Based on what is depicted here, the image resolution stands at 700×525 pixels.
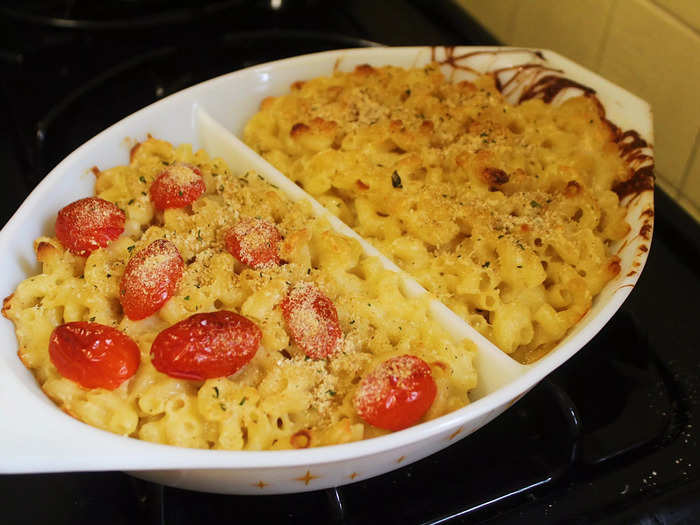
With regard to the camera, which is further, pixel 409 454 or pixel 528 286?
pixel 528 286

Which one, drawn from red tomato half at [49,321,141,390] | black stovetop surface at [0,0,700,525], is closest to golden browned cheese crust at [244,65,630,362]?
black stovetop surface at [0,0,700,525]

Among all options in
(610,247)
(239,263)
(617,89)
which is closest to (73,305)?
(239,263)

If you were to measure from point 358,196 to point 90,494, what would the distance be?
0.71m

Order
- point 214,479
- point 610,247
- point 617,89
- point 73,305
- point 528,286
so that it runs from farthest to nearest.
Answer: point 617,89
point 610,247
point 528,286
point 73,305
point 214,479

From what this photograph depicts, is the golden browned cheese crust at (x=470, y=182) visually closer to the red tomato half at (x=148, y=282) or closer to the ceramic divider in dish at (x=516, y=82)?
the ceramic divider in dish at (x=516, y=82)

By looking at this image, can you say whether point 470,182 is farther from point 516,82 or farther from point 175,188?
point 175,188

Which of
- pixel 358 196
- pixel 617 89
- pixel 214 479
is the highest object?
pixel 617 89

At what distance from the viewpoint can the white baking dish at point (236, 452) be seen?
3.04 ft

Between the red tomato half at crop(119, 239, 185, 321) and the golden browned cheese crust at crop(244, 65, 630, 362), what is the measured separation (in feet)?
1.21

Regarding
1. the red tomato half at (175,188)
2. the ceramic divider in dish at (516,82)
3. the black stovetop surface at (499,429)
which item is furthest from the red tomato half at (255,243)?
the ceramic divider in dish at (516,82)

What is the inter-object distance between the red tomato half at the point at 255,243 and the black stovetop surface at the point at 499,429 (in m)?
0.39

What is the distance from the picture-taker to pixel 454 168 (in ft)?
4.87

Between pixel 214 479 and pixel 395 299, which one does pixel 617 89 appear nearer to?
pixel 395 299

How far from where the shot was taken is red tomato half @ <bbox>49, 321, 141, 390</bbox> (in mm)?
1040
